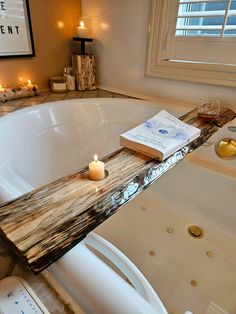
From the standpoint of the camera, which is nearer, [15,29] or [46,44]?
[15,29]

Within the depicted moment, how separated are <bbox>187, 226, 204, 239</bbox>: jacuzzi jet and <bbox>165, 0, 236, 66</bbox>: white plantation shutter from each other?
947 millimetres

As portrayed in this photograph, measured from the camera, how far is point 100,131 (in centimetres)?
154

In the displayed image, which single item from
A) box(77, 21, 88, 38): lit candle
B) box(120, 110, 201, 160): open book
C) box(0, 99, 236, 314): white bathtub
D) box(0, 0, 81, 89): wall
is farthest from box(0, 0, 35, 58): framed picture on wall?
box(120, 110, 201, 160): open book

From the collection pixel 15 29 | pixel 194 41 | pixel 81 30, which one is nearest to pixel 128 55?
pixel 81 30

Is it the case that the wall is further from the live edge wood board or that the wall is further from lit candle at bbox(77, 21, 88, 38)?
the live edge wood board

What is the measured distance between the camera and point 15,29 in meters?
1.52

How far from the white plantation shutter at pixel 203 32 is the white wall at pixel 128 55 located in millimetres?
167

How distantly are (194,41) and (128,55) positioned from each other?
0.50 metres

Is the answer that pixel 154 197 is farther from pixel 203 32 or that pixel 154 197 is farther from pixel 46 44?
pixel 46 44

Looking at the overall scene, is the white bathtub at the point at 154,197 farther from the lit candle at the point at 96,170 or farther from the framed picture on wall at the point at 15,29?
the framed picture on wall at the point at 15,29

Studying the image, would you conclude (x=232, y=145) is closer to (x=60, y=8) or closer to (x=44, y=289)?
(x=44, y=289)

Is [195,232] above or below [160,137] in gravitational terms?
below

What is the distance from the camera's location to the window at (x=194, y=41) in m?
1.26

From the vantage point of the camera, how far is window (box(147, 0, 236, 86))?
1.26 metres
